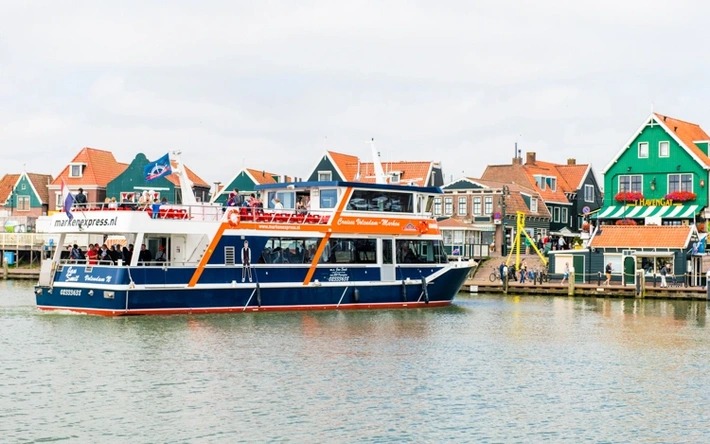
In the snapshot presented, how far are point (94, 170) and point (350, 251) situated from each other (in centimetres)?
4853

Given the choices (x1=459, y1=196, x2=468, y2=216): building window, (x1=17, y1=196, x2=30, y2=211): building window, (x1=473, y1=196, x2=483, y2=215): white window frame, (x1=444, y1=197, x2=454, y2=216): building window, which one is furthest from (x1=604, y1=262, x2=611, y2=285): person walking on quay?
(x1=17, y1=196, x2=30, y2=211): building window

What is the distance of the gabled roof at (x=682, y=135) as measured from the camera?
227 ft

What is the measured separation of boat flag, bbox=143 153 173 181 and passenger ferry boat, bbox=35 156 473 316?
4.46ft

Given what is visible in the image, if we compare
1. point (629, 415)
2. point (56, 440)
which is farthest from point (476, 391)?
point (56, 440)

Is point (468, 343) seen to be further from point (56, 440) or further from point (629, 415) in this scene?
point (56, 440)

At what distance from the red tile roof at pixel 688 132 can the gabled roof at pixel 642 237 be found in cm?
1091

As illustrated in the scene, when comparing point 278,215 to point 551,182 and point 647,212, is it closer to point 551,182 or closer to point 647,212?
point 647,212

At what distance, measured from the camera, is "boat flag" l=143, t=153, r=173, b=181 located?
39.7m

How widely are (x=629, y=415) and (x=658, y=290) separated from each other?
110 ft

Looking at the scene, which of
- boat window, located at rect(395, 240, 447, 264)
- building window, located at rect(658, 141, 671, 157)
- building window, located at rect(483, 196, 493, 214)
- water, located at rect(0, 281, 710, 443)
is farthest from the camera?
building window, located at rect(483, 196, 493, 214)

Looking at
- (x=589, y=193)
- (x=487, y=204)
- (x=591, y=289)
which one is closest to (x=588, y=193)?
(x=589, y=193)

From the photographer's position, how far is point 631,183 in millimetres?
71625

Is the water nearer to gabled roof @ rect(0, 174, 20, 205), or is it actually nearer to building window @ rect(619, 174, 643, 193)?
building window @ rect(619, 174, 643, 193)

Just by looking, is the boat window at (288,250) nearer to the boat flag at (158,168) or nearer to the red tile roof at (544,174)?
the boat flag at (158,168)
